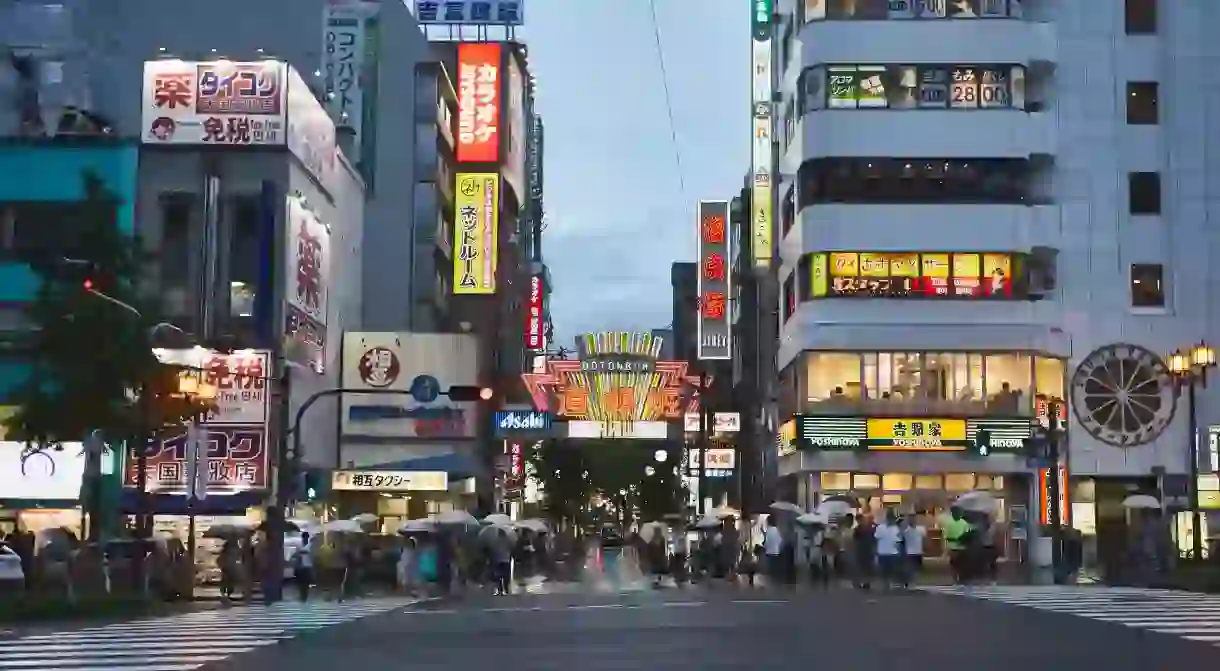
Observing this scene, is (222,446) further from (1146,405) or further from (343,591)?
(1146,405)

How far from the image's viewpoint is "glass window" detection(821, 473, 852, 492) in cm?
5319

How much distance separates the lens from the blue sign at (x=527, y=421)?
179 ft

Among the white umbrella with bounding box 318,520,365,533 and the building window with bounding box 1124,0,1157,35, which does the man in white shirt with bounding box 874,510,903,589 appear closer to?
the white umbrella with bounding box 318,520,365,533

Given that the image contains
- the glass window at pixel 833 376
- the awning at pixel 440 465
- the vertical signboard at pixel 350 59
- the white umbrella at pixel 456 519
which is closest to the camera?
the white umbrella at pixel 456 519

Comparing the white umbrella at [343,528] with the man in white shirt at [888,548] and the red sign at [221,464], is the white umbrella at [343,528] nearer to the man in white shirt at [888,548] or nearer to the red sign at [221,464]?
the red sign at [221,464]

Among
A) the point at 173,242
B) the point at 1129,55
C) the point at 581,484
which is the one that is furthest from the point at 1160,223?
the point at 581,484

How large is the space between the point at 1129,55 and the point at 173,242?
3155cm

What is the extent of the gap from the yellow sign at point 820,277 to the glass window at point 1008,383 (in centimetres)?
585

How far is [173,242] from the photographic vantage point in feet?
147

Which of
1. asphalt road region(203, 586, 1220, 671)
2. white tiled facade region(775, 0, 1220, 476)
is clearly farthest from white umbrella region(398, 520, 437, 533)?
white tiled facade region(775, 0, 1220, 476)

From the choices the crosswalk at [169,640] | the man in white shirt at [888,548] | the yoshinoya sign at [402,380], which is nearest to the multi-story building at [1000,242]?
the yoshinoya sign at [402,380]

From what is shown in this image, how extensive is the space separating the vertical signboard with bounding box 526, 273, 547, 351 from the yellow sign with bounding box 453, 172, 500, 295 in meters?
23.3

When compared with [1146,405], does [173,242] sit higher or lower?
higher

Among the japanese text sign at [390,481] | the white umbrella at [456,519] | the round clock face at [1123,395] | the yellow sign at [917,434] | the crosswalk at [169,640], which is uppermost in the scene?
the round clock face at [1123,395]
